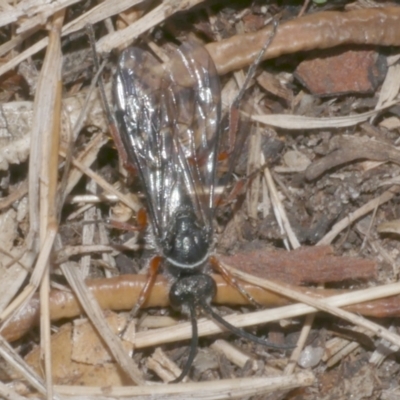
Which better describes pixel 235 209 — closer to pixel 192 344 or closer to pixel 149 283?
pixel 149 283

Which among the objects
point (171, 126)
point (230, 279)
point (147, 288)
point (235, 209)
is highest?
point (171, 126)

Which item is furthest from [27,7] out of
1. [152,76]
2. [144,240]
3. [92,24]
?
[144,240]

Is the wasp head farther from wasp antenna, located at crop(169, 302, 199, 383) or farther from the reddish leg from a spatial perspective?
wasp antenna, located at crop(169, 302, 199, 383)

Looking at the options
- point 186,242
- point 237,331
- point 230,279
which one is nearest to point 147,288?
point 186,242

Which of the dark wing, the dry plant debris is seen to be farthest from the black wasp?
the dry plant debris

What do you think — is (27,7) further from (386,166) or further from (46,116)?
(386,166)

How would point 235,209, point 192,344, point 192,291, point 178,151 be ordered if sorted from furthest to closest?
point 235,209 → point 178,151 → point 192,291 → point 192,344

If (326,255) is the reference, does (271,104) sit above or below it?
above
